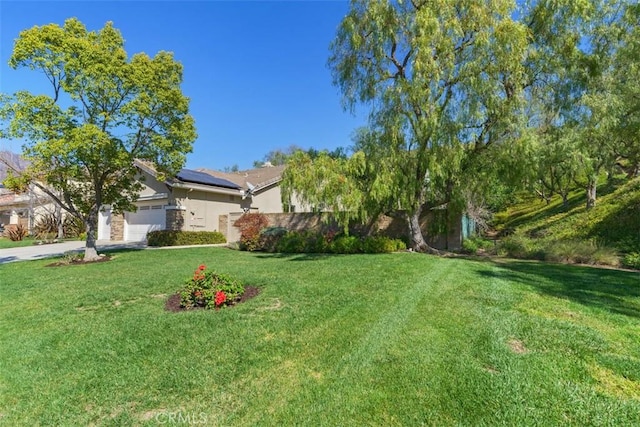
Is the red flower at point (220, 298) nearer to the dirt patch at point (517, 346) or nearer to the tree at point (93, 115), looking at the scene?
the dirt patch at point (517, 346)

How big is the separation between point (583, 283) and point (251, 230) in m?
12.7

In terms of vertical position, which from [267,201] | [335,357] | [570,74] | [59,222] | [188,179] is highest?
[570,74]

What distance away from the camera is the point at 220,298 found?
5.82m

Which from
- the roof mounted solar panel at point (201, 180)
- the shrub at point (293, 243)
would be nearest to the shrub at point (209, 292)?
the shrub at point (293, 243)

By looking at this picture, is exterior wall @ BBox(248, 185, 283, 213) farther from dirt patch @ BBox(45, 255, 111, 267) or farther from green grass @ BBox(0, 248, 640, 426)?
green grass @ BBox(0, 248, 640, 426)

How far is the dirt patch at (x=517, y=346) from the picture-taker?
12.8 feet

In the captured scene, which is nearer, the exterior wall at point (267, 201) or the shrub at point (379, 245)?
the shrub at point (379, 245)

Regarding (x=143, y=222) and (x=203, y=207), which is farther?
(x=143, y=222)

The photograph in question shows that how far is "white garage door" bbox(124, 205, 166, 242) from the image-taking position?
19766 mm

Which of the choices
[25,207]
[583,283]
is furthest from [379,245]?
[25,207]

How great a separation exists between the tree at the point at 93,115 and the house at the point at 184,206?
3644mm

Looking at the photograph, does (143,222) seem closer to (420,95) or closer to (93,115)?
(93,115)

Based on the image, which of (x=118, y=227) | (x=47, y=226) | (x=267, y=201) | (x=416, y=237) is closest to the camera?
(x=416, y=237)

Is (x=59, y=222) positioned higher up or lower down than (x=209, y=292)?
higher up
